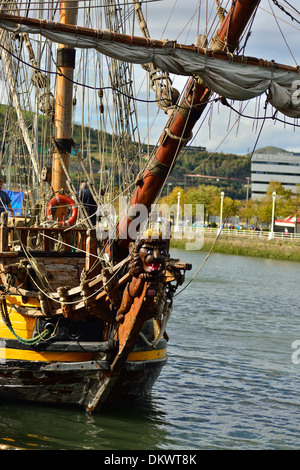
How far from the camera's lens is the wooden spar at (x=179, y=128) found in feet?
37.5

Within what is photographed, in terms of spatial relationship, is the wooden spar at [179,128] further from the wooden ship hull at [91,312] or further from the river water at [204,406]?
the river water at [204,406]

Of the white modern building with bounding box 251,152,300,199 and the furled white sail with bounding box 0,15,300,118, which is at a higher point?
the white modern building with bounding box 251,152,300,199

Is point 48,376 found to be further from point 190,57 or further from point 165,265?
point 190,57

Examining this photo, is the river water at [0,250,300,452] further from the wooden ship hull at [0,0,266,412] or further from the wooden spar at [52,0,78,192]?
the wooden spar at [52,0,78,192]

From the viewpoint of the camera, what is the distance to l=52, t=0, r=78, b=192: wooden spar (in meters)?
15.9

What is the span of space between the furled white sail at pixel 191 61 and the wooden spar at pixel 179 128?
0.38 metres

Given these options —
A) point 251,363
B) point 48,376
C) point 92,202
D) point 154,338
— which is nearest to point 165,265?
point 154,338

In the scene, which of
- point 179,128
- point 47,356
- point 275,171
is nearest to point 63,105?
point 179,128

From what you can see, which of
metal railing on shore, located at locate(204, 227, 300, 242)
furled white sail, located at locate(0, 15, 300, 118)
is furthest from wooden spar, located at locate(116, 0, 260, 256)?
metal railing on shore, located at locate(204, 227, 300, 242)

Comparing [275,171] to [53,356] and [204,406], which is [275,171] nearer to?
[204,406]

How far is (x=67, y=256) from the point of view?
12945 mm

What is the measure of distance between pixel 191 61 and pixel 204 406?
20.8 feet

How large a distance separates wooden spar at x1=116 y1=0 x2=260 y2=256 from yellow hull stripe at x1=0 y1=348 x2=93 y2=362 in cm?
209
